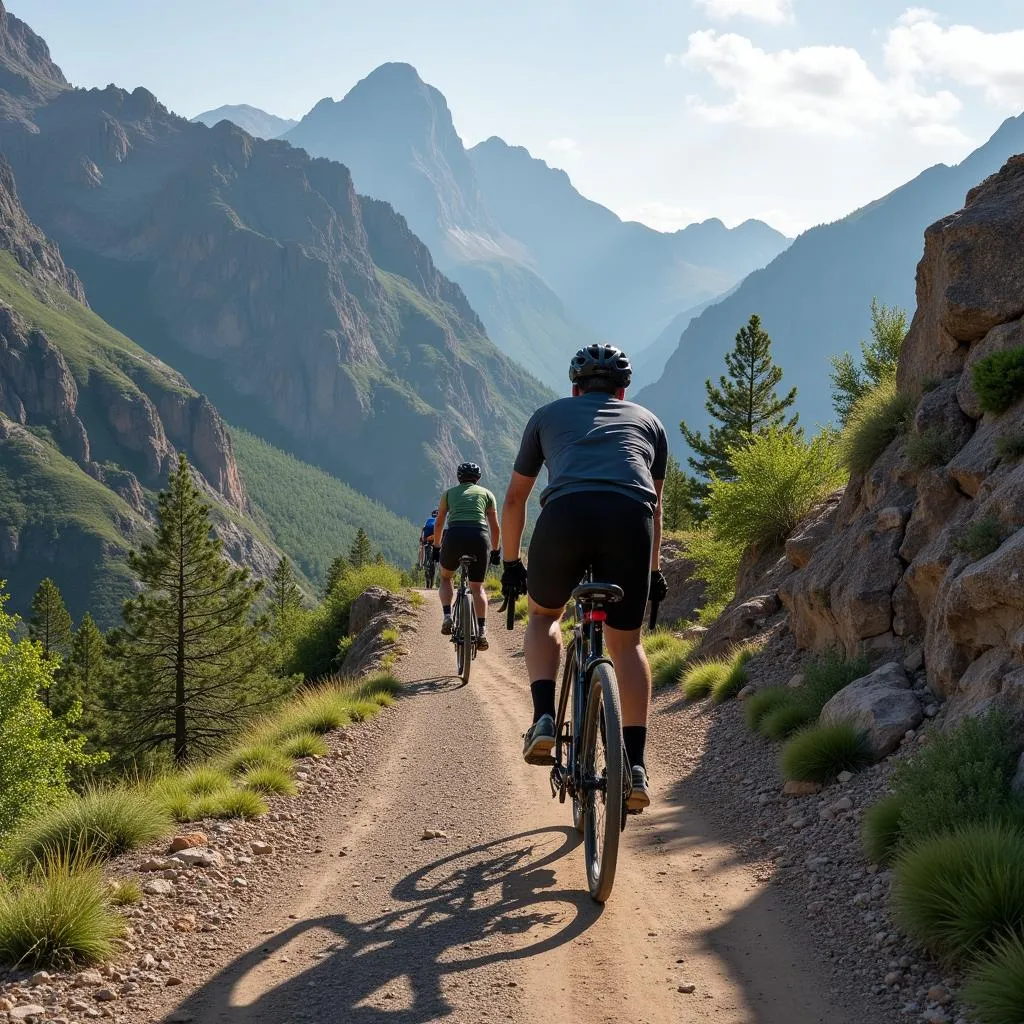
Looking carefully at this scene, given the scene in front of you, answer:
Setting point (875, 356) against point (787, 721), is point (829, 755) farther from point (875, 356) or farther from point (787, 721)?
point (875, 356)

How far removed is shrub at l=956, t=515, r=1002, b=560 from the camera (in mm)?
6473

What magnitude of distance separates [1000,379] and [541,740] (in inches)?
218

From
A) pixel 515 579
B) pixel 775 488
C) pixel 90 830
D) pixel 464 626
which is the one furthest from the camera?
pixel 775 488

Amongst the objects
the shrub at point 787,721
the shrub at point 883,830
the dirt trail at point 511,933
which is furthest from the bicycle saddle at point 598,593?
the shrub at point 787,721

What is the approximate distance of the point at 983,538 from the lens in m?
6.52

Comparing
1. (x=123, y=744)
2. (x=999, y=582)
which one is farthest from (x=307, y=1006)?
(x=123, y=744)

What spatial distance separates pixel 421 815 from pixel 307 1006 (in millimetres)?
2996

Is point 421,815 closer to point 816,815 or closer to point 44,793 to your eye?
point 816,815

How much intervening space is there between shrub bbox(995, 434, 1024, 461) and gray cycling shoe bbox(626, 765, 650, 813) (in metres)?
4.48

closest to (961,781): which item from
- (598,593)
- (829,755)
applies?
(829,755)

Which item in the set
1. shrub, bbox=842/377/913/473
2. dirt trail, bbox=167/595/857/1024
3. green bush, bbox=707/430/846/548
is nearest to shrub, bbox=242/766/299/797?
dirt trail, bbox=167/595/857/1024

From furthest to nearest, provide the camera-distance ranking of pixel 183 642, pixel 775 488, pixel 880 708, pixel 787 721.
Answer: pixel 183 642 → pixel 775 488 → pixel 787 721 → pixel 880 708

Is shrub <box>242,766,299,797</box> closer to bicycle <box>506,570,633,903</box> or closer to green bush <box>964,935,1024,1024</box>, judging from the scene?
bicycle <box>506,570,633,903</box>

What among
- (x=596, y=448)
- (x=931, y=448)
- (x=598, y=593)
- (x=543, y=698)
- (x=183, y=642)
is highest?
(x=183, y=642)
